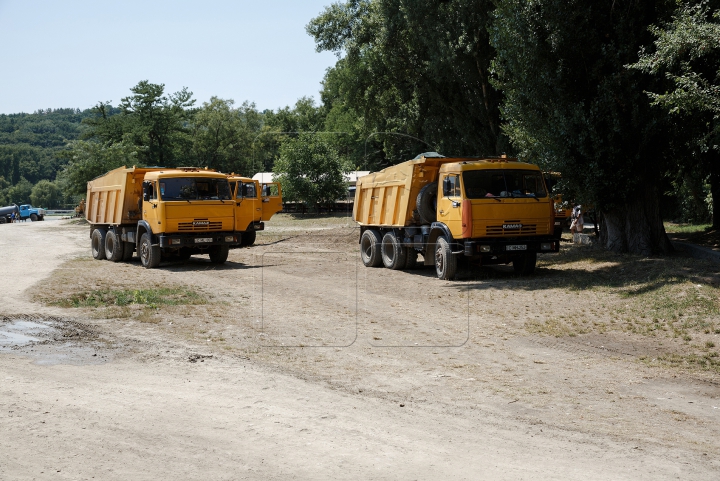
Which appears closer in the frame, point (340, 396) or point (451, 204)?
point (340, 396)

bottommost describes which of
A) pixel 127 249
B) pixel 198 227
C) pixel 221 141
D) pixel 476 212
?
pixel 127 249

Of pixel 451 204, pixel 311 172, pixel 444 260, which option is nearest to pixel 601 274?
pixel 444 260

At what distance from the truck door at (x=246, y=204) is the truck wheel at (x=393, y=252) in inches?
392

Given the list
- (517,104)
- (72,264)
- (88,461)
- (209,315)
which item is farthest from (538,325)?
(72,264)

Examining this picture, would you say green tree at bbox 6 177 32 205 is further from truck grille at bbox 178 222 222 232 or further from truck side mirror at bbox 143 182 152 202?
truck grille at bbox 178 222 222 232

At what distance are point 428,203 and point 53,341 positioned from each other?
1109 centimetres

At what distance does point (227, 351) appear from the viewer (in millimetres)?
9828

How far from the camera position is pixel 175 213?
21.1 meters

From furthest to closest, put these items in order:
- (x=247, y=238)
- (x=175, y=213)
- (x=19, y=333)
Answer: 1. (x=247, y=238)
2. (x=175, y=213)
3. (x=19, y=333)

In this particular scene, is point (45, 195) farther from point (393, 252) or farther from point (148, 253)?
point (393, 252)

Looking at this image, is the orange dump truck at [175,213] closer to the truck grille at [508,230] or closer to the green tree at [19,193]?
the truck grille at [508,230]

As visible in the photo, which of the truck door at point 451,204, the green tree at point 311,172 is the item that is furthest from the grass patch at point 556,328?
the green tree at point 311,172

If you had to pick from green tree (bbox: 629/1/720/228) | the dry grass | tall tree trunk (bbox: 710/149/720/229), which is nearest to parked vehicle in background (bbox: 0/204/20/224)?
tall tree trunk (bbox: 710/149/720/229)

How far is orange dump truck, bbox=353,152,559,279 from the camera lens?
17.5 m
